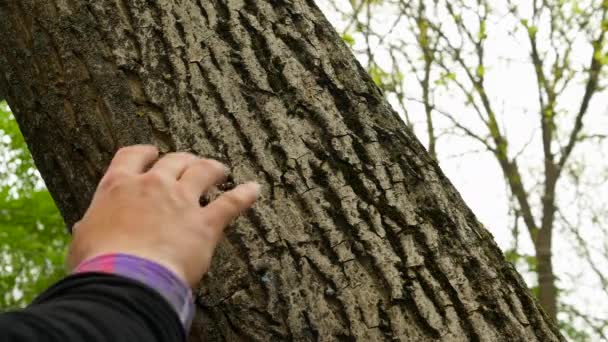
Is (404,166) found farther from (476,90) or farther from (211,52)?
(476,90)

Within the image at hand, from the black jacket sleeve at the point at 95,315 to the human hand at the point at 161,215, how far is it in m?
0.07

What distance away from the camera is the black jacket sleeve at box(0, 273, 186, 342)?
69cm

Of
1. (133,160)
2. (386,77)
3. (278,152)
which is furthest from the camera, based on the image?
(386,77)

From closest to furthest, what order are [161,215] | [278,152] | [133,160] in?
[161,215], [133,160], [278,152]

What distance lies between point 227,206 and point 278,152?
35cm

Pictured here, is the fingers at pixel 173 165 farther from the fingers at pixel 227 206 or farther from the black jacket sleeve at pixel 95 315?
the black jacket sleeve at pixel 95 315

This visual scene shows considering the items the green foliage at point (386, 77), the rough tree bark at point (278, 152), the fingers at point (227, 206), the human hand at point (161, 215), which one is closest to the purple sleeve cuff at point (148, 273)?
the human hand at point (161, 215)

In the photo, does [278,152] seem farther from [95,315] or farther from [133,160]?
[95,315]

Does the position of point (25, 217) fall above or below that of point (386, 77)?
below

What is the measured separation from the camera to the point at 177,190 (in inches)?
37.6

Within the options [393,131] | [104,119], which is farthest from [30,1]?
[393,131]

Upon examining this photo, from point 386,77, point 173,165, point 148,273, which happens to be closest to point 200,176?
point 173,165

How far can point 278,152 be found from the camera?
1312 millimetres

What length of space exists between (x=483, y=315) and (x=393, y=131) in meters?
0.42
